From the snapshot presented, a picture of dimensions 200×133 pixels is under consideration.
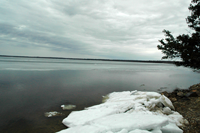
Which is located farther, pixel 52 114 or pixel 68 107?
pixel 68 107

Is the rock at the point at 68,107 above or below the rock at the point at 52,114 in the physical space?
above

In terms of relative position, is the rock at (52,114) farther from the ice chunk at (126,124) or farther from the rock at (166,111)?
the rock at (166,111)

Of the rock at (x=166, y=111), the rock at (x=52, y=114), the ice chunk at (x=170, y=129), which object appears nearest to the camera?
the ice chunk at (x=170, y=129)

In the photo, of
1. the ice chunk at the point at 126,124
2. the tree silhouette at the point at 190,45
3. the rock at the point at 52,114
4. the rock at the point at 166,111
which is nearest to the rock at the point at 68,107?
the rock at the point at 52,114

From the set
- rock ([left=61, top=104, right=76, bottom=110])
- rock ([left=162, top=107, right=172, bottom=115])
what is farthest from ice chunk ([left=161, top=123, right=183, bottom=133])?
rock ([left=61, top=104, right=76, bottom=110])

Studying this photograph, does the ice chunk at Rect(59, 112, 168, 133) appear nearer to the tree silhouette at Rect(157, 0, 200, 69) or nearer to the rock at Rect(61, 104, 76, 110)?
the rock at Rect(61, 104, 76, 110)

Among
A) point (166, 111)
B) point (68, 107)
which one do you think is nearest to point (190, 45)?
point (166, 111)

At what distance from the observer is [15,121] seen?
20.9 feet

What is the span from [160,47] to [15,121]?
13.8 meters

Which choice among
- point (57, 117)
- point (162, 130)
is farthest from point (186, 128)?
point (57, 117)

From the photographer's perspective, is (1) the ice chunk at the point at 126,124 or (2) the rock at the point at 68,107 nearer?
(1) the ice chunk at the point at 126,124

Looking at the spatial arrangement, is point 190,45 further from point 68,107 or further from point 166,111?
point 68,107

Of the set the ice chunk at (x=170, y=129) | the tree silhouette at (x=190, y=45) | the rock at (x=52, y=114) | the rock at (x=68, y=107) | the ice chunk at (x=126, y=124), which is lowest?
the rock at (x=52, y=114)

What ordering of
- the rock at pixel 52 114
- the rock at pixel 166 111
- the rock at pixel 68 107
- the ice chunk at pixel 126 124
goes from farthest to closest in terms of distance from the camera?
the rock at pixel 68 107 < the rock at pixel 52 114 < the rock at pixel 166 111 < the ice chunk at pixel 126 124
